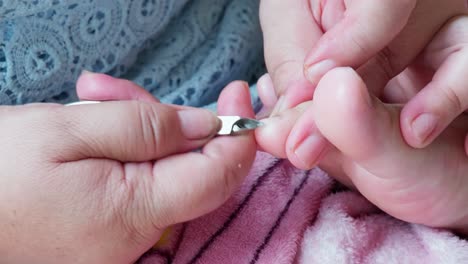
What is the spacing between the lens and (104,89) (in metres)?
0.66

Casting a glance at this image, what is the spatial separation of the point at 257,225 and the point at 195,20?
33cm

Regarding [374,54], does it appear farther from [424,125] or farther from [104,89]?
[104,89]

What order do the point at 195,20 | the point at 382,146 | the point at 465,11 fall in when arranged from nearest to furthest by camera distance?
the point at 382,146, the point at 465,11, the point at 195,20

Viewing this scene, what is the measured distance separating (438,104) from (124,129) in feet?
0.87

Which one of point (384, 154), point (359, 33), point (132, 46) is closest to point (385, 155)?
point (384, 154)

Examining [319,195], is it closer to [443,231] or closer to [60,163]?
[443,231]

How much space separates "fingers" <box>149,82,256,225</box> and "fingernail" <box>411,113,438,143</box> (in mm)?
146

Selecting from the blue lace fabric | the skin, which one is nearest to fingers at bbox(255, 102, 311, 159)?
the skin

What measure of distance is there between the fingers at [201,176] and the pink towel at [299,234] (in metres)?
0.06

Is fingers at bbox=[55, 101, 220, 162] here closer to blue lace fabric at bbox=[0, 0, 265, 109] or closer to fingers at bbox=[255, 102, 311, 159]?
fingers at bbox=[255, 102, 311, 159]

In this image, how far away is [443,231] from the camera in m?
0.62

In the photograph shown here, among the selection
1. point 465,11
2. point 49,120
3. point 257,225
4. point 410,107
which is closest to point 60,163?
point 49,120

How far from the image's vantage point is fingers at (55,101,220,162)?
570 millimetres

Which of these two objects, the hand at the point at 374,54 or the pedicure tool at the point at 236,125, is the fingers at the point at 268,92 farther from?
the pedicure tool at the point at 236,125
